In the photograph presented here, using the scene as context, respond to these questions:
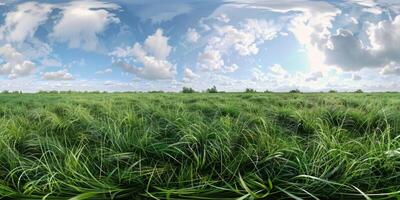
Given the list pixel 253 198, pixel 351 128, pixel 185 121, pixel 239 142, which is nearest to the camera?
pixel 253 198

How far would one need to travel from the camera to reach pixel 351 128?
12.8 feet

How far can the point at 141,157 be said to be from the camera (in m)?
2.56

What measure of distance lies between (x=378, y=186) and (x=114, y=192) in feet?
4.51

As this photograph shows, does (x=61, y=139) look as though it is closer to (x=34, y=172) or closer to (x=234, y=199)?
(x=34, y=172)

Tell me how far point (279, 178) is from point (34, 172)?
137 cm

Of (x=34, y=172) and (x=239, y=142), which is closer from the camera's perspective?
(x=34, y=172)

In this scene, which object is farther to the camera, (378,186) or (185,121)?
(185,121)

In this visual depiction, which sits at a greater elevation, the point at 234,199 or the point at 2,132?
the point at 2,132

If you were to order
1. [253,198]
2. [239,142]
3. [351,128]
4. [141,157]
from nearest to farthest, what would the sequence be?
1. [253,198]
2. [141,157]
3. [239,142]
4. [351,128]

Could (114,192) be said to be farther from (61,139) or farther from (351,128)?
(351,128)

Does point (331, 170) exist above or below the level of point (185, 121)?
below

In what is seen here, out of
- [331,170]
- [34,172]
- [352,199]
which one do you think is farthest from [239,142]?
[34,172]

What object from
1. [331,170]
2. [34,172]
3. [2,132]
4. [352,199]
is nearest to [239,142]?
[331,170]

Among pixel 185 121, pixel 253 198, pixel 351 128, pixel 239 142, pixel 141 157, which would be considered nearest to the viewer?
pixel 253 198
